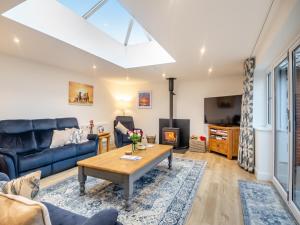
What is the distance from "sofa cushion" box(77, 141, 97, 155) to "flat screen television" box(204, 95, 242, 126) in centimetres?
330

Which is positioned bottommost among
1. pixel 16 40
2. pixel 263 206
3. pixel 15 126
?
pixel 263 206

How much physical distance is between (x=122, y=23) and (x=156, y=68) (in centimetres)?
128

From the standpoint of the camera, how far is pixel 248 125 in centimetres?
352

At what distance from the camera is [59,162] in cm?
330

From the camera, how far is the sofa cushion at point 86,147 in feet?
12.2

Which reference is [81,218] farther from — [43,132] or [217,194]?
[43,132]

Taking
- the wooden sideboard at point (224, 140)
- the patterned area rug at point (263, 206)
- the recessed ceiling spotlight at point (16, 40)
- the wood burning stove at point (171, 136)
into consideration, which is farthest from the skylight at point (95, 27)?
the patterned area rug at point (263, 206)

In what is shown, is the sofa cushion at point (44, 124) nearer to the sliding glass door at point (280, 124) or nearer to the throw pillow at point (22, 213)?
the throw pillow at point (22, 213)

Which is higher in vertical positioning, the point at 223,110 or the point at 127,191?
the point at 223,110

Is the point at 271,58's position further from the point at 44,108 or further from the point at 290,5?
the point at 44,108

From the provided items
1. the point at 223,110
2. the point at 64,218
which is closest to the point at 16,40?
the point at 64,218

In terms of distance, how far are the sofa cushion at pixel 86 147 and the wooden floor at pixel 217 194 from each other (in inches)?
15.5

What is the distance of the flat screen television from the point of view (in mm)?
4598

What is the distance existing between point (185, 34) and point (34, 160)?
3115 mm
